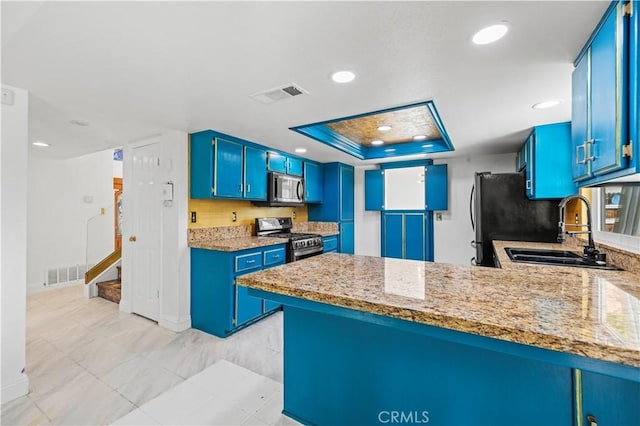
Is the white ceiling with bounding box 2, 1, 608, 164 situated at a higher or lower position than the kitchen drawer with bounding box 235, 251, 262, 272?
higher

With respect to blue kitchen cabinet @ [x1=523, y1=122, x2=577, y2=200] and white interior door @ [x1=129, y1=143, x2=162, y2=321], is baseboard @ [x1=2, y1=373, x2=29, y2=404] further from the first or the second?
blue kitchen cabinet @ [x1=523, y1=122, x2=577, y2=200]

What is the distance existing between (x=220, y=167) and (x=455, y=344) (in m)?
2.82

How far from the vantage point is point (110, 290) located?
404cm

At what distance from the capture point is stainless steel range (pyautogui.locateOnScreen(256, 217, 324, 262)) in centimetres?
360

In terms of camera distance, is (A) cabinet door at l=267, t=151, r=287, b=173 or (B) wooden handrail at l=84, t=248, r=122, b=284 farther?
(B) wooden handrail at l=84, t=248, r=122, b=284

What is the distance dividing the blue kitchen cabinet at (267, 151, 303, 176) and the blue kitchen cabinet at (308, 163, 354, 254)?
0.69 meters

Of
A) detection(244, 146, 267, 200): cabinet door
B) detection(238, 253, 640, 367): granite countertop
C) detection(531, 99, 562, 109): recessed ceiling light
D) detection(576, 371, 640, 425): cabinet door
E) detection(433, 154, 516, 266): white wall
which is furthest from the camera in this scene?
detection(433, 154, 516, 266): white wall

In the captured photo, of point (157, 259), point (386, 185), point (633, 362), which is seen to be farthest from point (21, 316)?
point (386, 185)

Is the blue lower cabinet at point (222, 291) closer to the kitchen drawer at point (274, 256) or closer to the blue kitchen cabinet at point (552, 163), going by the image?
the kitchen drawer at point (274, 256)

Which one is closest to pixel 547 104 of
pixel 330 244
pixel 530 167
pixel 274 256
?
pixel 530 167

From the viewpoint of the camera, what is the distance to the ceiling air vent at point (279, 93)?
2.00 meters

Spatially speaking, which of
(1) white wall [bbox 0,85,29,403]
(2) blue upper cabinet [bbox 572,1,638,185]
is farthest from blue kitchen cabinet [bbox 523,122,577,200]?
(1) white wall [bbox 0,85,29,403]

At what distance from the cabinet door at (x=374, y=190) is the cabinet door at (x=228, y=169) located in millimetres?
2534

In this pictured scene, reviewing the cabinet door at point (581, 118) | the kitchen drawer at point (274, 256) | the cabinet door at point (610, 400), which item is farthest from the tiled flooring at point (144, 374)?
the cabinet door at point (581, 118)
